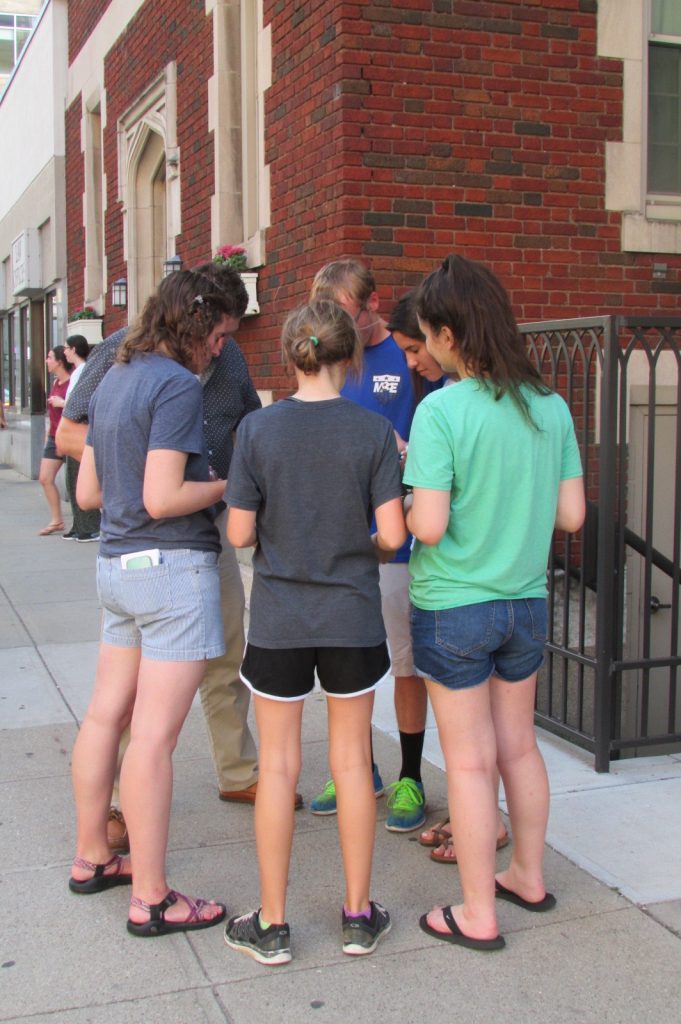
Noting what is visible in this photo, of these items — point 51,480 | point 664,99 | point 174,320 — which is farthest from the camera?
point 51,480

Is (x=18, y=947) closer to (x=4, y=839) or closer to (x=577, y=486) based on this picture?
(x=4, y=839)

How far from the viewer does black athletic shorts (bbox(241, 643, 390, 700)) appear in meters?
3.02

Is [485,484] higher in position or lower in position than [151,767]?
higher

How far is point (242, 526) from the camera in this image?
9.91 feet

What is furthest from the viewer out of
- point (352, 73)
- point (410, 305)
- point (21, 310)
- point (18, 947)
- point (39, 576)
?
point (21, 310)

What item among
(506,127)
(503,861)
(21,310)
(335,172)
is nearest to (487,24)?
(506,127)

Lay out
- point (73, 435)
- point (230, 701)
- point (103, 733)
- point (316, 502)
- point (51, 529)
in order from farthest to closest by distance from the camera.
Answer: point (51, 529) → point (230, 701) → point (73, 435) → point (103, 733) → point (316, 502)

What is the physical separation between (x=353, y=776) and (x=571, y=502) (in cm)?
98

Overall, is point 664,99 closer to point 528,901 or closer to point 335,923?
point 528,901

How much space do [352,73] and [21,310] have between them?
14977 mm

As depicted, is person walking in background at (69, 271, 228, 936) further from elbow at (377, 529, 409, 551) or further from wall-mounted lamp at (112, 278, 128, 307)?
wall-mounted lamp at (112, 278, 128, 307)

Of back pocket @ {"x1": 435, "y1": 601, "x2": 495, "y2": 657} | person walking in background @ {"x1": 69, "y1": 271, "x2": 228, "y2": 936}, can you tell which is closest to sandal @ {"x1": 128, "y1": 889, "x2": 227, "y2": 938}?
person walking in background @ {"x1": 69, "y1": 271, "x2": 228, "y2": 936}

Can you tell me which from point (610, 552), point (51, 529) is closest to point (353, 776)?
point (610, 552)

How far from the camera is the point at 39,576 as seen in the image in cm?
902
